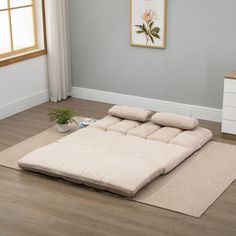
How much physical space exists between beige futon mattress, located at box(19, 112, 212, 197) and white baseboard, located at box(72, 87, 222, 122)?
0.72 m

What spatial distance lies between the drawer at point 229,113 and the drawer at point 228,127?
4 cm

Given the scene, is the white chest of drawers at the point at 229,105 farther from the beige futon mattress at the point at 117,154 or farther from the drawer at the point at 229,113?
the beige futon mattress at the point at 117,154

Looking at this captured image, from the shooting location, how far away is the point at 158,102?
659 centimetres

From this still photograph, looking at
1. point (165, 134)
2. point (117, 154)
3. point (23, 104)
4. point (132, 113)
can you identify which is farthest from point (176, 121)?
point (23, 104)

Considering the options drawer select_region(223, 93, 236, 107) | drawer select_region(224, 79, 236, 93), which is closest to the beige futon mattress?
drawer select_region(223, 93, 236, 107)

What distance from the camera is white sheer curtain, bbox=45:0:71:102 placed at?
6.73 m

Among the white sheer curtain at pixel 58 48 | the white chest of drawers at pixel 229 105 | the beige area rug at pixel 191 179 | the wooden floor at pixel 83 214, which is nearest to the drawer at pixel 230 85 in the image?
the white chest of drawers at pixel 229 105

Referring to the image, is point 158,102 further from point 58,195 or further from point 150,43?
point 58,195

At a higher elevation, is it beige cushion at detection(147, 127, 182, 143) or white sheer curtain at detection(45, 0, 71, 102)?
white sheer curtain at detection(45, 0, 71, 102)

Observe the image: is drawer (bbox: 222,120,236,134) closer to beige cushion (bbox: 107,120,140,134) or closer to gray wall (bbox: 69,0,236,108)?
gray wall (bbox: 69,0,236,108)

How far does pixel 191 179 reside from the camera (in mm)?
4738

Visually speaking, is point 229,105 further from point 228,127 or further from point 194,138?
point 194,138

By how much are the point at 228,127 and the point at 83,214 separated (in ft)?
6.93

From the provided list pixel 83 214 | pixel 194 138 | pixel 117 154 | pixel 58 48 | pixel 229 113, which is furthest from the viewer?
pixel 58 48
